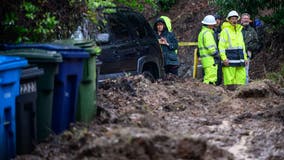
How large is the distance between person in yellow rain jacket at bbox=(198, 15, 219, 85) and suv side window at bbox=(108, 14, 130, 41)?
2671 millimetres

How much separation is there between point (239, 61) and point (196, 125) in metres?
6.32

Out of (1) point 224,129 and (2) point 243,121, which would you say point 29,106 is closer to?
(1) point 224,129

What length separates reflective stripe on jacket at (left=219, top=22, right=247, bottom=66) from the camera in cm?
1634

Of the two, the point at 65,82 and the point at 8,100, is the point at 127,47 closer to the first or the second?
the point at 65,82

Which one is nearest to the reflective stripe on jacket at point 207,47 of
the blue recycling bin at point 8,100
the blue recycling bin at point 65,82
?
the blue recycling bin at point 65,82

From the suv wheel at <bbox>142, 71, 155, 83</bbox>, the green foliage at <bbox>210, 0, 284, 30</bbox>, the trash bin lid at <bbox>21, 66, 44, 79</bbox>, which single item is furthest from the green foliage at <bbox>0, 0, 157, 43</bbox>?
the green foliage at <bbox>210, 0, 284, 30</bbox>

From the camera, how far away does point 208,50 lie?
16.8 m

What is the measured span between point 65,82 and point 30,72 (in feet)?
2.77

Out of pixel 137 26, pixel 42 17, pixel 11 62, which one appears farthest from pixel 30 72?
pixel 137 26

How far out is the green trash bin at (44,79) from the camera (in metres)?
8.07

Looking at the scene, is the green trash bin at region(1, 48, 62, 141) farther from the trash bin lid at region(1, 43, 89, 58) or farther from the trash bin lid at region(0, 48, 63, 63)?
the trash bin lid at region(1, 43, 89, 58)

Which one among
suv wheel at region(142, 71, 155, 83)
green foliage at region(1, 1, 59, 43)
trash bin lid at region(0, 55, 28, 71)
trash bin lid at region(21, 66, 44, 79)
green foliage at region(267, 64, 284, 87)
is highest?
green foliage at region(1, 1, 59, 43)

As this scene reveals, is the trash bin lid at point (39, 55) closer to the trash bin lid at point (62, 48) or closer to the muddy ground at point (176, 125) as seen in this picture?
the trash bin lid at point (62, 48)

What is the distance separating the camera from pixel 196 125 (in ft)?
33.8
